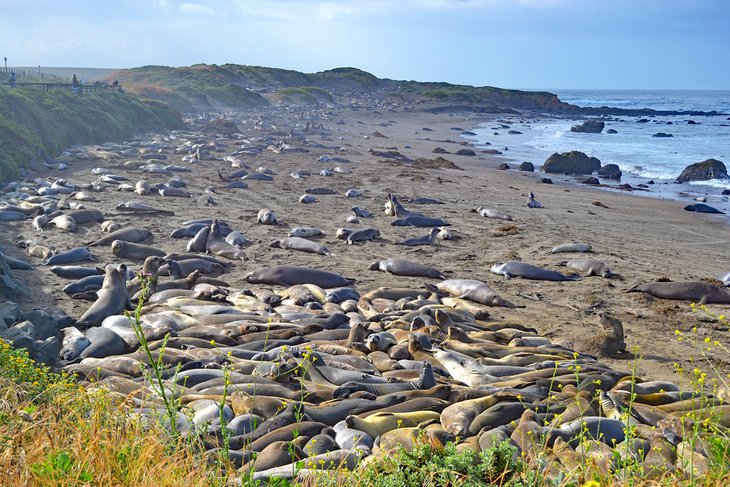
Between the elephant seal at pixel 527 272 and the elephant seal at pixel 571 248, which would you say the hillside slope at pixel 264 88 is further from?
the elephant seal at pixel 527 272

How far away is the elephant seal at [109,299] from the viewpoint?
313 inches

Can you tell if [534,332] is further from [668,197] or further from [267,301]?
[668,197]

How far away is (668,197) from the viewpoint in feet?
67.6

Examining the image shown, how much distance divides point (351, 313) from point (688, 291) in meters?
4.72

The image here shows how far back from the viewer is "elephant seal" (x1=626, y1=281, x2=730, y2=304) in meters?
9.62

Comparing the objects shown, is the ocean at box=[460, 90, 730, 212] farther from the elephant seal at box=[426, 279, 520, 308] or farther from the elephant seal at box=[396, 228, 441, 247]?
the elephant seal at box=[426, 279, 520, 308]

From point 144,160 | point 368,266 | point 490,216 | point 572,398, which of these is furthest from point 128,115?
point 572,398

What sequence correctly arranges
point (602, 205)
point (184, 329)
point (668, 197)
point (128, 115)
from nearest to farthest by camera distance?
point (184, 329), point (602, 205), point (668, 197), point (128, 115)

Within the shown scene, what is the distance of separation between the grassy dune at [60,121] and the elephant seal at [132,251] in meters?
7.75

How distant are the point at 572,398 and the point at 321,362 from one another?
2.06 m

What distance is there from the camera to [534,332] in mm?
8109

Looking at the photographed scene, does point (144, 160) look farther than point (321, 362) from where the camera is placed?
Yes

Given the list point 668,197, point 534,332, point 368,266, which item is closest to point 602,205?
point 668,197

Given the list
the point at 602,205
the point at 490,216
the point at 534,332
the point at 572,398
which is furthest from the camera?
the point at 602,205
